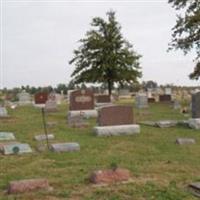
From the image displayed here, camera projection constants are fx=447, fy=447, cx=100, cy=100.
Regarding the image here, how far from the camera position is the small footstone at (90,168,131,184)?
7.19 metres

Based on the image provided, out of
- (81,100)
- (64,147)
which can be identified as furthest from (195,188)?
(81,100)

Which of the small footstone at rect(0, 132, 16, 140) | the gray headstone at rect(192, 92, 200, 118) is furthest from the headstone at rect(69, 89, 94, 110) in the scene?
the small footstone at rect(0, 132, 16, 140)

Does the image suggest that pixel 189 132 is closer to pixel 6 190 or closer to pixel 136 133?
pixel 136 133

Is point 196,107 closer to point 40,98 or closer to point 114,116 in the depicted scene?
point 114,116

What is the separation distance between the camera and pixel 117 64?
36.0 meters

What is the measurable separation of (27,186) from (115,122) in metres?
7.82

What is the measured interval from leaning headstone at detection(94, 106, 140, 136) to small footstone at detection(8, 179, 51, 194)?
7.15 meters

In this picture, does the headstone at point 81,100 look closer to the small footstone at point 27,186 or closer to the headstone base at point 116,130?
the headstone base at point 116,130

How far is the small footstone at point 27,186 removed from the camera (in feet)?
22.0

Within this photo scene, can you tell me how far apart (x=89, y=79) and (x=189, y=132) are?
21.4 m

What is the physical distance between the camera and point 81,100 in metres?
21.1

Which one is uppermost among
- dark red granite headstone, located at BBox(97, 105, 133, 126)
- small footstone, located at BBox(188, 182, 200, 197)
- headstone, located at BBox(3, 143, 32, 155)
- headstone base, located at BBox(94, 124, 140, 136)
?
dark red granite headstone, located at BBox(97, 105, 133, 126)

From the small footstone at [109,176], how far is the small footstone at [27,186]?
804 mm

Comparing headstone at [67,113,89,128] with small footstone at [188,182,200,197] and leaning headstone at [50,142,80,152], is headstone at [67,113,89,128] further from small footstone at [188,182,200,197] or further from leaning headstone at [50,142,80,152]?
small footstone at [188,182,200,197]
